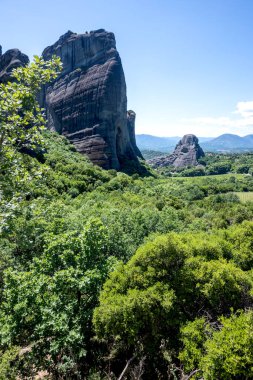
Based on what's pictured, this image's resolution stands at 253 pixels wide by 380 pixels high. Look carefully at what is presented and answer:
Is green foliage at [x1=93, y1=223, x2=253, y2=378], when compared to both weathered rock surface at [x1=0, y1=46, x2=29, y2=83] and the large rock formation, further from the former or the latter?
weathered rock surface at [x1=0, y1=46, x2=29, y2=83]

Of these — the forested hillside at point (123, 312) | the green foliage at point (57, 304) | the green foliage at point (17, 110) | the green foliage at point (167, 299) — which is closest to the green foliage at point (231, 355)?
the forested hillside at point (123, 312)

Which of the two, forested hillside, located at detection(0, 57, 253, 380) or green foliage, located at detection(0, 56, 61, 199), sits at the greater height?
green foliage, located at detection(0, 56, 61, 199)

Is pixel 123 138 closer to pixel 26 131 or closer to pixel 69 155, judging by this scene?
pixel 69 155

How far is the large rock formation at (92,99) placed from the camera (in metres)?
80.6

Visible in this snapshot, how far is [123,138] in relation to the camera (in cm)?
9306

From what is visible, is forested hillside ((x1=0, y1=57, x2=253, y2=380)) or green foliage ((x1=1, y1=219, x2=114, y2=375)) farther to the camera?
green foliage ((x1=1, y1=219, x2=114, y2=375))

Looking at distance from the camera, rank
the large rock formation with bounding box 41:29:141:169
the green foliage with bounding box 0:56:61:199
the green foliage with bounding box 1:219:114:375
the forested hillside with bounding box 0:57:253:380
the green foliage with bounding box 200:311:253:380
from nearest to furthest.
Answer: the green foliage with bounding box 0:56:61:199
the green foliage with bounding box 200:311:253:380
the forested hillside with bounding box 0:57:253:380
the green foliage with bounding box 1:219:114:375
the large rock formation with bounding box 41:29:141:169

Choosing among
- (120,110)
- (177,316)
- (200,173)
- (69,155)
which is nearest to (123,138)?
(120,110)

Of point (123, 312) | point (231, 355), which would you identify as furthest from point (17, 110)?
point (231, 355)

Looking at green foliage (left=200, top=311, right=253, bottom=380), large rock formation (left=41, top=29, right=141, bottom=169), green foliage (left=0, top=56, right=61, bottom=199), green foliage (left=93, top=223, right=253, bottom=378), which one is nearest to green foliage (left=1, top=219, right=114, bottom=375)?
green foliage (left=93, top=223, right=253, bottom=378)

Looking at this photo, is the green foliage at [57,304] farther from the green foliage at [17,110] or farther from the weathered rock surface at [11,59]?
the weathered rock surface at [11,59]

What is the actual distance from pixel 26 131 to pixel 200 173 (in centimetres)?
14961

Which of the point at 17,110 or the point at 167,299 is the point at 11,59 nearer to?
the point at 17,110

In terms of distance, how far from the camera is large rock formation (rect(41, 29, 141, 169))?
8062 centimetres
